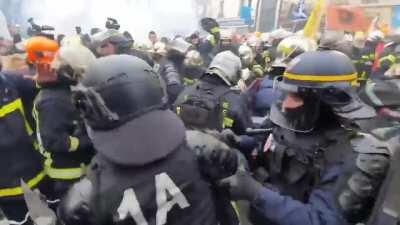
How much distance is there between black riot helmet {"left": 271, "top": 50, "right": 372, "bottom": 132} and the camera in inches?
83.4

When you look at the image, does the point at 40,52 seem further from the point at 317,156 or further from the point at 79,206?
the point at 317,156

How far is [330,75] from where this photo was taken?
2.14m

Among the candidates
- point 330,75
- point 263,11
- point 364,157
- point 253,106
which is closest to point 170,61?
point 253,106

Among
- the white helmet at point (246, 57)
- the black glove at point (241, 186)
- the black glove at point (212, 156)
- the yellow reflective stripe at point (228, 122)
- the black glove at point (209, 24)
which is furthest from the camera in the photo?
the black glove at point (209, 24)

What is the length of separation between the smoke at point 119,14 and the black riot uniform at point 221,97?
50.1 feet

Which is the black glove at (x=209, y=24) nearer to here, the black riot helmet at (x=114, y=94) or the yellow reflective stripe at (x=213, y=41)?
the yellow reflective stripe at (x=213, y=41)

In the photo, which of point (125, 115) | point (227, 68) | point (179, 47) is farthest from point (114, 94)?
point (179, 47)

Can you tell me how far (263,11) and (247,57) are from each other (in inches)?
663

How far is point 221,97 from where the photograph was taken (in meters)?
3.87

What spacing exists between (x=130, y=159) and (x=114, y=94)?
0.25m

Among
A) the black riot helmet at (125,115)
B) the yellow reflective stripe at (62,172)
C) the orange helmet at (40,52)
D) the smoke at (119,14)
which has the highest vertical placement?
the black riot helmet at (125,115)

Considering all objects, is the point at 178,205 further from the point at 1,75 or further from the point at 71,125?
the point at 1,75

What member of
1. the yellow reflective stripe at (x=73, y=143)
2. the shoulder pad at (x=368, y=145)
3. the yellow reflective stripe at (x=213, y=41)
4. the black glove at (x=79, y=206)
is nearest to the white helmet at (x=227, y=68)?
the yellow reflective stripe at (x=73, y=143)

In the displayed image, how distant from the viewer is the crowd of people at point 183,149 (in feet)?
5.21
